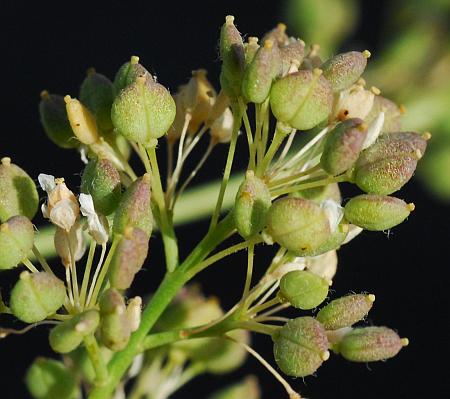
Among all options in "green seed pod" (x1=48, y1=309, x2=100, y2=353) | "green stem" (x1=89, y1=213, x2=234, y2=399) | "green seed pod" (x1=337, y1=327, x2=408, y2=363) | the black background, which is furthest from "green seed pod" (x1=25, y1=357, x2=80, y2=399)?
the black background

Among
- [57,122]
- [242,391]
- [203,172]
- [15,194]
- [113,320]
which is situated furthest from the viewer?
[203,172]

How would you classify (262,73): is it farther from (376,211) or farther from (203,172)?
(203,172)

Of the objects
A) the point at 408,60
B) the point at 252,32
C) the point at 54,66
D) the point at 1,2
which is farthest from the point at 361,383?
the point at 1,2

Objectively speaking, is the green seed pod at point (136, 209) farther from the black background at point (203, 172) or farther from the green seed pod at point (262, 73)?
the black background at point (203, 172)

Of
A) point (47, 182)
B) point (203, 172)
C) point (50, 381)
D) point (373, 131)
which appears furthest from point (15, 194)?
point (203, 172)

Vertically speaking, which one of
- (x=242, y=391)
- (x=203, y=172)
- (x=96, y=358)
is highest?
(x=96, y=358)

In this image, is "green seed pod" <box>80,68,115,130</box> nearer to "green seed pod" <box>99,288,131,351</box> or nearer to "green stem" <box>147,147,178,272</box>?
"green stem" <box>147,147,178,272</box>

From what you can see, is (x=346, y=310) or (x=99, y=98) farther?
(x=99, y=98)
